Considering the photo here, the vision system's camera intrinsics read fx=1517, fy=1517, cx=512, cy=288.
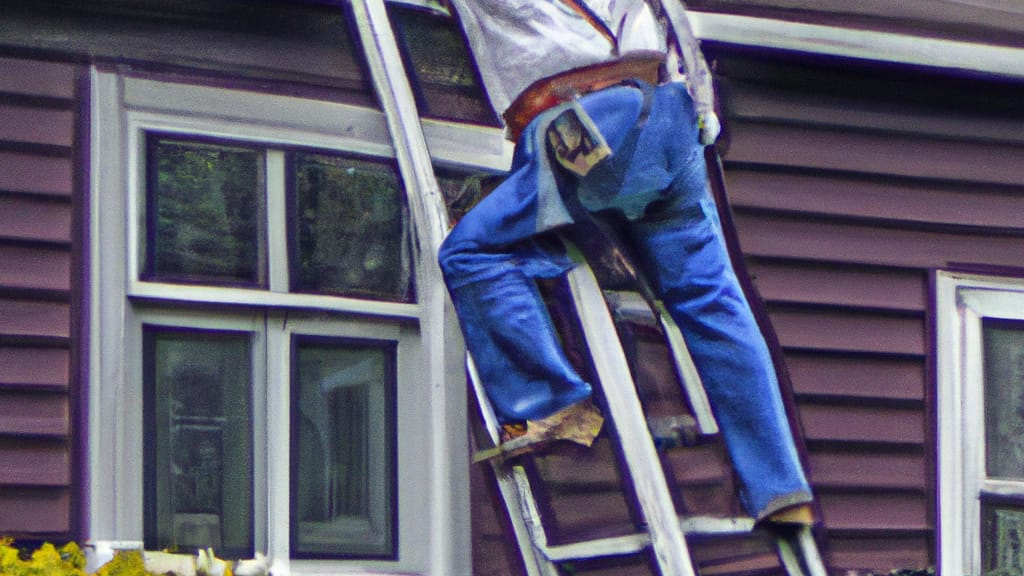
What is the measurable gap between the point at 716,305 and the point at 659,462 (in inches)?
18.6

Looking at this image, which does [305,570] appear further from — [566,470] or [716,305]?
[716,305]

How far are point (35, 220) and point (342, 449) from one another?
38.2 inches

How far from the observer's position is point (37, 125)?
383 cm

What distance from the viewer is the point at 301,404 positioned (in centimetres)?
397

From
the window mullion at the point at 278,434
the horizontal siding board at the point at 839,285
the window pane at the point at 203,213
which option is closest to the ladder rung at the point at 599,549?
the window mullion at the point at 278,434

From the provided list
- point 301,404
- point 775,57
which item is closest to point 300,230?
point 301,404

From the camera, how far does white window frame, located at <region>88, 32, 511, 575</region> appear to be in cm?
377

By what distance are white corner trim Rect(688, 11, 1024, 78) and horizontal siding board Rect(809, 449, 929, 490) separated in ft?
3.89

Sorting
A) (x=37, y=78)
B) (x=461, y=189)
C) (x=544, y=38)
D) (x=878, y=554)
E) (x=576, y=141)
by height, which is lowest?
(x=878, y=554)

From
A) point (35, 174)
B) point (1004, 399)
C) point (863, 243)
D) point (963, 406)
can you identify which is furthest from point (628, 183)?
point (35, 174)

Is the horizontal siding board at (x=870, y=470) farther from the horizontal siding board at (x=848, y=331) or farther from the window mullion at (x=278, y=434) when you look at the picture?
the window mullion at (x=278, y=434)

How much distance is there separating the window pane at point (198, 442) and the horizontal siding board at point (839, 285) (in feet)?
4.99

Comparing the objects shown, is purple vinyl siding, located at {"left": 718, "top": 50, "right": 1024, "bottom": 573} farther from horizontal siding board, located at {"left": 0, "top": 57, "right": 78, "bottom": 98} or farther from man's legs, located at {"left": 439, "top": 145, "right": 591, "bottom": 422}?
horizontal siding board, located at {"left": 0, "top": 57, "right": 78, "bottom": 98}

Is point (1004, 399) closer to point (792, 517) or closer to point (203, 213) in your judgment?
point (792, 517)
